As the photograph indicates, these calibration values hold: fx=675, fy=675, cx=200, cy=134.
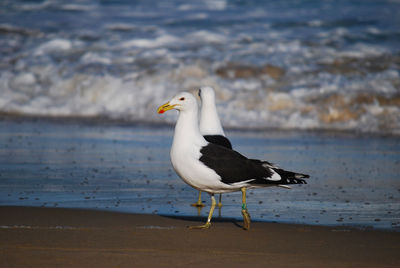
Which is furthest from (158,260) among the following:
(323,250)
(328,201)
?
(328,201)

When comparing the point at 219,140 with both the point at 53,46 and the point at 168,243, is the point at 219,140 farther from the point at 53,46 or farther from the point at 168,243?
the point at 53,46

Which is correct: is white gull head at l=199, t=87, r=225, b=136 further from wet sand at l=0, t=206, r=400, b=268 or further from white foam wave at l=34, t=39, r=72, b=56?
white foam wave at l=34, t=39, r=72, b=56

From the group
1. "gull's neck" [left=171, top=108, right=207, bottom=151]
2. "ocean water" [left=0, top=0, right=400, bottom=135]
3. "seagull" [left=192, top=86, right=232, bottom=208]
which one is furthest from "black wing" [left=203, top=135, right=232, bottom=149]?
"ocean water" [left=0, top=0, right=400, bottom=135]

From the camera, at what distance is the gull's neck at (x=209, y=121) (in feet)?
23.4

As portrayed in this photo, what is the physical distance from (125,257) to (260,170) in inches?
64.0

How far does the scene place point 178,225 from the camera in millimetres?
5598

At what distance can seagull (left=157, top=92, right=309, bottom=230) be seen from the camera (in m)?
5.43

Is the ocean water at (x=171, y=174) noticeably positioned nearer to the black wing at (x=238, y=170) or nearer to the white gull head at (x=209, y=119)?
the black wing at (x=238, y=170)

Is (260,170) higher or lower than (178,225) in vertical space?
higher

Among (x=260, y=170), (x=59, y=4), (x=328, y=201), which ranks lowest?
(x=328, y=201)

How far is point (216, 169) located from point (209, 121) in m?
1.84

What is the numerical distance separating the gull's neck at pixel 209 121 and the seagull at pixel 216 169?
148 cm

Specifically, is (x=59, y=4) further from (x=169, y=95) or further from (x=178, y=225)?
(x=178, y=225)

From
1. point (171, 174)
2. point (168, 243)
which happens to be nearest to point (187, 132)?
point (168, 243)
